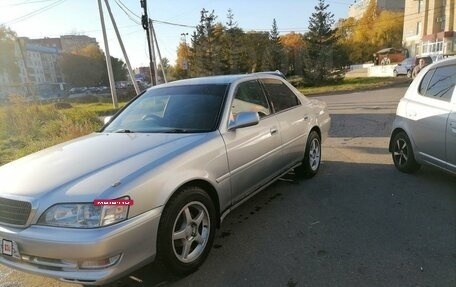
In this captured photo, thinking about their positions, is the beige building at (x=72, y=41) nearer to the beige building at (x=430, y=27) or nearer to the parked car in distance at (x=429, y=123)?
the beige building at (x=430, y=27)

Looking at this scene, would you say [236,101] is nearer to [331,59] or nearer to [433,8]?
[331,59]

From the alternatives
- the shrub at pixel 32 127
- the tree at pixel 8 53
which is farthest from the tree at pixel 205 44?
the tree at pixel 8 53

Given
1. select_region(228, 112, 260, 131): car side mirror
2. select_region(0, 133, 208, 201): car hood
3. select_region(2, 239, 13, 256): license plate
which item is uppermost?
select_region(228, 112, 260, 131): car side mirror

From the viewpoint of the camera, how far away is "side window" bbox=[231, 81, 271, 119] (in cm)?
411

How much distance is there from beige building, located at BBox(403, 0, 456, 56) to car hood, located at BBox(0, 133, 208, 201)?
57102mm

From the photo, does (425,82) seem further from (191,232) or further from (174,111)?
(191,232)

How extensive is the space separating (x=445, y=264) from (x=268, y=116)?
235 cm

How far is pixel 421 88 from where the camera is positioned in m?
5.31

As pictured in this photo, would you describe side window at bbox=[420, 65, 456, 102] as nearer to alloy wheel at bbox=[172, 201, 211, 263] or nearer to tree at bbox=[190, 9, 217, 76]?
alloy wheel at bbox=[172, 201, 211, 263]

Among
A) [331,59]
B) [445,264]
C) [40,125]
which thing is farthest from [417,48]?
[445,264]

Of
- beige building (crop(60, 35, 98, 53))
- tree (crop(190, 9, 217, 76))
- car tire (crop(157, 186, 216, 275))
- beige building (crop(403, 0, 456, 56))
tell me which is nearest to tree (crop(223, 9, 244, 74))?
tree (crop(190, 9, 217, 76))

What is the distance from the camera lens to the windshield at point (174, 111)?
3812 millimetres

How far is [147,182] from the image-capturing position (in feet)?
9.12

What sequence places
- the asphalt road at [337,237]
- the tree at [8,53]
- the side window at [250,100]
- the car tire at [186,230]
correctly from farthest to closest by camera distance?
the tree at [8,53] < the side window at [250,100] < the asphalt road at [337,237] < the car tire at [186,230]
